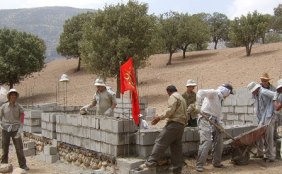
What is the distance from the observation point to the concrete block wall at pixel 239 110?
38.5 ft

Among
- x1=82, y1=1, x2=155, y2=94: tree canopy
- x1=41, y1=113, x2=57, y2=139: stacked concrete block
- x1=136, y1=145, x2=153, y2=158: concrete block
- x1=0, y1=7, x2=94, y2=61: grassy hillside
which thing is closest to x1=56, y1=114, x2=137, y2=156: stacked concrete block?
x1=136, y1=145, x2=153, y2=158: concrete block

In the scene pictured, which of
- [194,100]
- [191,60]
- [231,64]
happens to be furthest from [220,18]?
[194,100]

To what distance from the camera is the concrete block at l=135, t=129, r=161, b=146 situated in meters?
7.71

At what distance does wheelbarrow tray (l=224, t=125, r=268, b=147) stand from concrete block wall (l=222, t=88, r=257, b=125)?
10.8ft

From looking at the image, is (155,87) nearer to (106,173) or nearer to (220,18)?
(106,173)

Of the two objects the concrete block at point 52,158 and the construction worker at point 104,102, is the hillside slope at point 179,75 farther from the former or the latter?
the construction worker at point 104,102

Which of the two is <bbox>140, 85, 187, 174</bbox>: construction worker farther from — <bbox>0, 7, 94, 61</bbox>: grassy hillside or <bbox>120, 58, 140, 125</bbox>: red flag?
<bbox>0, 7, 94, 61</bbox>: grassy hillside

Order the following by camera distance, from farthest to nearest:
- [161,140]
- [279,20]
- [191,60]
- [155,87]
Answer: [279,20] < [191,60] < [155,87] < [161,140]

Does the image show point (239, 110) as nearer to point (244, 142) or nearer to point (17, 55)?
point (244, 142)

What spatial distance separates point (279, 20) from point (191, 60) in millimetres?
12176

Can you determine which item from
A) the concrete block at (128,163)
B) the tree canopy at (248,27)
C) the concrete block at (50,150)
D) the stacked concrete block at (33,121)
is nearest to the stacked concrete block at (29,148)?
the stacked concrete block at (33,121)

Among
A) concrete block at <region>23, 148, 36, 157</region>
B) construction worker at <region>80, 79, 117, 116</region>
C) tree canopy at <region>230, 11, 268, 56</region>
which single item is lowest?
concrete block at <region>23, 148, 36, 157</region>

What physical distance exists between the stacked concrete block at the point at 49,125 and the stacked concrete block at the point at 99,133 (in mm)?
477

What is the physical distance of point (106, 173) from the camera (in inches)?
315
